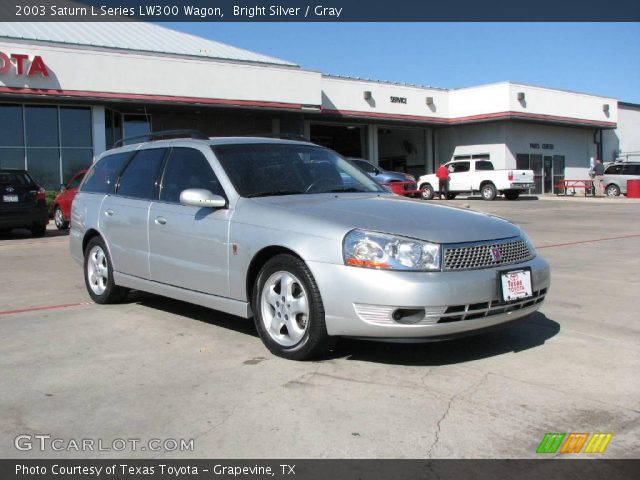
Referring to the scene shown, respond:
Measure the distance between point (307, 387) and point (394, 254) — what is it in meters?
1.02

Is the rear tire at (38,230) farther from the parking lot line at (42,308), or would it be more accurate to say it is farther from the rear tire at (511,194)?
the rear tire at (511,194)

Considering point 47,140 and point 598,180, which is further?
point 598,180

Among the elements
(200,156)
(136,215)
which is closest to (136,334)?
(136,215)

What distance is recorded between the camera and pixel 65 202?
16766 mm

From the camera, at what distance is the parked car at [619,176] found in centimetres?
3122

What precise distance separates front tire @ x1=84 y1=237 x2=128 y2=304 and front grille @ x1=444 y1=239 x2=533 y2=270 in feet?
12.3

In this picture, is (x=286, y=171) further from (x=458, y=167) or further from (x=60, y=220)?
(x=458, y=167)

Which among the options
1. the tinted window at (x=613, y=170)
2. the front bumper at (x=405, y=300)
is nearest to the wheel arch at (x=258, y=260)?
the front bumper at (x=405, y=300)

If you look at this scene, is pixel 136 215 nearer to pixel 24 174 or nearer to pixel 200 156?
pixel 200 156

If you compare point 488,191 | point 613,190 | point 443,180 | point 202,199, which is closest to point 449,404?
point 202,199

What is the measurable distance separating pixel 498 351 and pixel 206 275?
7.78 feet

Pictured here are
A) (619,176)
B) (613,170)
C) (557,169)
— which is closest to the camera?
(619,176)

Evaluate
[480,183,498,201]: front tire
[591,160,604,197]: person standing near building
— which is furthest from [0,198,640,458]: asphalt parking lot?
[591,160,604,197]: person standing near building

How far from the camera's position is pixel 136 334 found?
5355 mm
